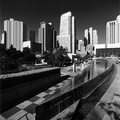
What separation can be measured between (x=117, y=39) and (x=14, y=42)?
4226 inches

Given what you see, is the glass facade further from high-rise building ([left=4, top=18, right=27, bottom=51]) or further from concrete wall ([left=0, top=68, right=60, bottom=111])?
high-rise building ([left=4, top=18, right=27, bottom=51])

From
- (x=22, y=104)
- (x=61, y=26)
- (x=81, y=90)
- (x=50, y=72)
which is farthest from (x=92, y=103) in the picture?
(x=61, y=26)

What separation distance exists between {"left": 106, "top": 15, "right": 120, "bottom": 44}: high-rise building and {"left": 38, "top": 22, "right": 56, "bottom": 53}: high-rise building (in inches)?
2782

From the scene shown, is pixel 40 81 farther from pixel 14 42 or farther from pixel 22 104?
pixel 14 42

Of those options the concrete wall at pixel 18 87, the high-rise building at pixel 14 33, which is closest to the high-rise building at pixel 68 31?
the high-rise building at pixel 14 33

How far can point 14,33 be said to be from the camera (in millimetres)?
85625

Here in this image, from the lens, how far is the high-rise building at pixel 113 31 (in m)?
75.8

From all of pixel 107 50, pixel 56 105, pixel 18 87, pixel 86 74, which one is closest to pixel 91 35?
pixel 107 50

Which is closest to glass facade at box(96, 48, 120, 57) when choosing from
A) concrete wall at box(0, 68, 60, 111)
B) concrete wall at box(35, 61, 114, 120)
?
concrete wall at box(0, 68, 60, 111)

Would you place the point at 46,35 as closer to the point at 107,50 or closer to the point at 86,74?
the point at 107,50

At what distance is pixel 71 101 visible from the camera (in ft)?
10.1

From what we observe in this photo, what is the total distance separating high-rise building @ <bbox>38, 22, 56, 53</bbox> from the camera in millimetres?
114287

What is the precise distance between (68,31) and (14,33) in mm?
61181

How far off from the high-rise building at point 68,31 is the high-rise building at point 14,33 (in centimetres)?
4758
